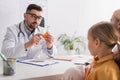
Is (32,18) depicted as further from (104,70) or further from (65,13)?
(104,70)

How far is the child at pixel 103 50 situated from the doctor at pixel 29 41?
98 centimetres

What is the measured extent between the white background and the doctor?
0.61 m

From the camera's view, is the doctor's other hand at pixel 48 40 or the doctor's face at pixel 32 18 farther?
the doctor's face at pixel 32 18

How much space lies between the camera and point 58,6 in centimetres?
364

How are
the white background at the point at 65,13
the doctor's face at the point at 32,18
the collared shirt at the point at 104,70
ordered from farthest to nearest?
the white background at the point at 65,13 → the doctor's face at the point at 32,18 → the collared shirt at the point at 104,70

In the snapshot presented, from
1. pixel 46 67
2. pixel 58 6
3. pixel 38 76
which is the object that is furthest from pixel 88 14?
pixel 38 76

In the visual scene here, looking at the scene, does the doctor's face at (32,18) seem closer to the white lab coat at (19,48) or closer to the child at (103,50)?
the white lab coat at (19,48)

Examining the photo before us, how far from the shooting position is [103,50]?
124 cm

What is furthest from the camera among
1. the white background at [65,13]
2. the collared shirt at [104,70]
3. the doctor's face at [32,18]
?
Result: the white background at [65,13]

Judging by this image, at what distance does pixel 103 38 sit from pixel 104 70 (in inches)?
6.7

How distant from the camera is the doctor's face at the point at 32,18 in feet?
8.26

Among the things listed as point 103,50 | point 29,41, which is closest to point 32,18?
point 29,41

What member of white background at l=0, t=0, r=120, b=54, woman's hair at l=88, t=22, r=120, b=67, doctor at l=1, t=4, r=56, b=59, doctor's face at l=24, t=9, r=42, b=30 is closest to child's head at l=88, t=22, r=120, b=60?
woman's hair at l=88, t=22, r=120, b=67

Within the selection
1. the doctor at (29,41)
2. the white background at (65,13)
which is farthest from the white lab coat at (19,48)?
the white background at (65,13)
